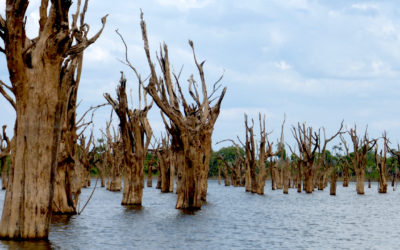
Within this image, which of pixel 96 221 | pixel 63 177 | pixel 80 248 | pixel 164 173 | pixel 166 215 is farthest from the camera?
pixel 164 173

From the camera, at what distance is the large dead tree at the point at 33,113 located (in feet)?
31.7

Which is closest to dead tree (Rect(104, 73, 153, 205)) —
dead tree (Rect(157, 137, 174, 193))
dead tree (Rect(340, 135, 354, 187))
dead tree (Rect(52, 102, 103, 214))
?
dead tree (Rect(52, 102, 103, 214))

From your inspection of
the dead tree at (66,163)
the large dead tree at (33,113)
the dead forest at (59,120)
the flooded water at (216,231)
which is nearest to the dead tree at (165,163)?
the dead forest at (59,120)

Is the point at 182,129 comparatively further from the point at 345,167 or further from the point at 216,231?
the point at 345,167

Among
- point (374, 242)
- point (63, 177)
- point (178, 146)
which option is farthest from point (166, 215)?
point (374, 242)

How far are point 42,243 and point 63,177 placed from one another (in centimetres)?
595

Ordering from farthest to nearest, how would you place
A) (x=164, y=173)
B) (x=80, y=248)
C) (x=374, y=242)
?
(x=164, y=173), (x=374, y=242), (x=80, y=248)

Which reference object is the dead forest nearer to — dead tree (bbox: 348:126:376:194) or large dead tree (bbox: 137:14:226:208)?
large dead tree (bbox: 137:14:226:208)

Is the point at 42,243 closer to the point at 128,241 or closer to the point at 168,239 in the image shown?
the point at 128,241

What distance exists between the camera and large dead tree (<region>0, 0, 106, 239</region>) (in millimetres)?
9648

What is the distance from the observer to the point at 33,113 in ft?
32.2

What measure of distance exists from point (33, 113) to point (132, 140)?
11.6 meters

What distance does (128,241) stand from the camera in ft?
40.3

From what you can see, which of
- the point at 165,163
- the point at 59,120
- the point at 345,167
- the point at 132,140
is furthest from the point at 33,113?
the point at 345,167
